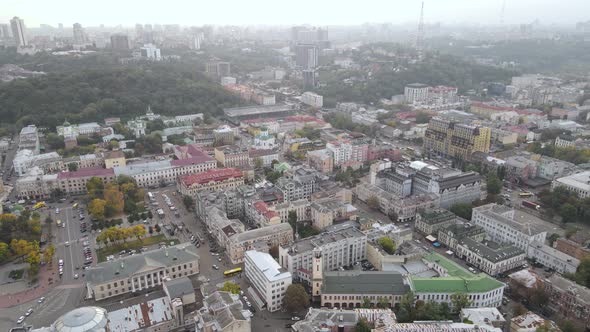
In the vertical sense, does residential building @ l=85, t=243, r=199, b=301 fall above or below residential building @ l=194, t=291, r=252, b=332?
below

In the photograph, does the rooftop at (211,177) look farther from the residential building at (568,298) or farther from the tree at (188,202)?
the residential building at (568,298)

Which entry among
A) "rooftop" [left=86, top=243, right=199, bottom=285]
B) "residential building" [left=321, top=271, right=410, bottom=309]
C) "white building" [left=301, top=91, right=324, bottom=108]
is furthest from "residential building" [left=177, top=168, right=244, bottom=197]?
"white building" [left=301, top=91, right=324, bottom=108]

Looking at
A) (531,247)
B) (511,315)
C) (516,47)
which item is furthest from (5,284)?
(516,47)

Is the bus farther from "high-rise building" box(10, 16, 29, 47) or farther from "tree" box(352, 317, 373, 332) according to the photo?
"high-rise building" box(10, 16, 29, 47)

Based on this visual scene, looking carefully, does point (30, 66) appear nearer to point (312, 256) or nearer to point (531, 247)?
point (312, 256)

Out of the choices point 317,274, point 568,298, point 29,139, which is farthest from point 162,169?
point 568,298

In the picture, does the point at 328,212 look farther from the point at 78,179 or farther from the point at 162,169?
the point at 78,179
